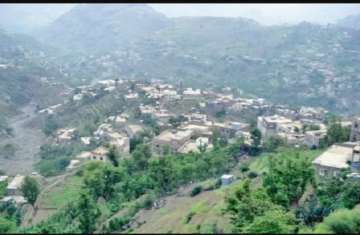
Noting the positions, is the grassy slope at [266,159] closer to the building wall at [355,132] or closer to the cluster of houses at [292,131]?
the building wall at [355,132]

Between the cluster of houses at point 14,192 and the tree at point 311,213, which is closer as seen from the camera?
the tree at point 311,213

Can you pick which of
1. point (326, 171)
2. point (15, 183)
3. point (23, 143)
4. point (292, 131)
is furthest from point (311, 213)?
point (23, 143)

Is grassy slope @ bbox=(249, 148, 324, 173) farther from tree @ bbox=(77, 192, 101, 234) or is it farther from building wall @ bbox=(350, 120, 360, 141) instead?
tree @ bbox=(77, 192, 101, 234)

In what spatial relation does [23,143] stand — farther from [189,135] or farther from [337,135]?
[337,135]

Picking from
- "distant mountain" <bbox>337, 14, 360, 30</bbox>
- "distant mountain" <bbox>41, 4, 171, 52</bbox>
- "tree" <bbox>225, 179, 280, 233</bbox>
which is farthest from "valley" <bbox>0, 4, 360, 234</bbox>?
"distant mountain" <bbox>337, 14, 360, 30</bbox>

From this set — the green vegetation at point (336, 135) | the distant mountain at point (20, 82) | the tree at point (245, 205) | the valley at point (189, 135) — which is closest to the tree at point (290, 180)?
the valley at point (189, 135)

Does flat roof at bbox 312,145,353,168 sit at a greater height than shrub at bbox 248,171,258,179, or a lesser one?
greater
